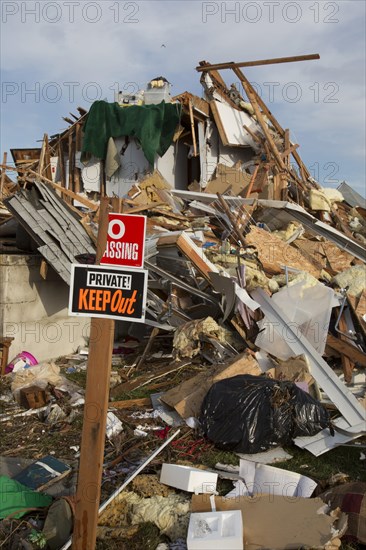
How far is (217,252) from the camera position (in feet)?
32.9

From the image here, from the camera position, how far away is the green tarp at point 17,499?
426 centimetres

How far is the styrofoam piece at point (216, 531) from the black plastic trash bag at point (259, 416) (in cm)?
172

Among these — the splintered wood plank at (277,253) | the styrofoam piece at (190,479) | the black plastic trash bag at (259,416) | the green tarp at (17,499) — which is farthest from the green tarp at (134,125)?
the green tarp at (17,499)

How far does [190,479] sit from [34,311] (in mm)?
5599

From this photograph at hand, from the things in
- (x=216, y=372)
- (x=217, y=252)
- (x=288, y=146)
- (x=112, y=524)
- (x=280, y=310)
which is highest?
(x=288, y=146)

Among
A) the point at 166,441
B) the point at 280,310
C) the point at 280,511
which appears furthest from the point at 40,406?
the point at 280,511

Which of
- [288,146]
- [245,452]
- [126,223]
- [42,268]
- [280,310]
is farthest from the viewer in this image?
[288,146]

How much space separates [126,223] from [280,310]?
5009 mm

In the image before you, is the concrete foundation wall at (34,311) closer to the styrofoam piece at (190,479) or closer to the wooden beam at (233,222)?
the wooden beam at (233,222)

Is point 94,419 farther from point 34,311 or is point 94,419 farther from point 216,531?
point 34,311

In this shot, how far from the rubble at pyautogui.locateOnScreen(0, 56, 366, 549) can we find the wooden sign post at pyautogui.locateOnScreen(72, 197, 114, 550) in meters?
0.08

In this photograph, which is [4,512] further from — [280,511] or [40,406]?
[40,406]

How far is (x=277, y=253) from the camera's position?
1059 centimetres

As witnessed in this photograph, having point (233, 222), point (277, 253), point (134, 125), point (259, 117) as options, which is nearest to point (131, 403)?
point (277, 253)
